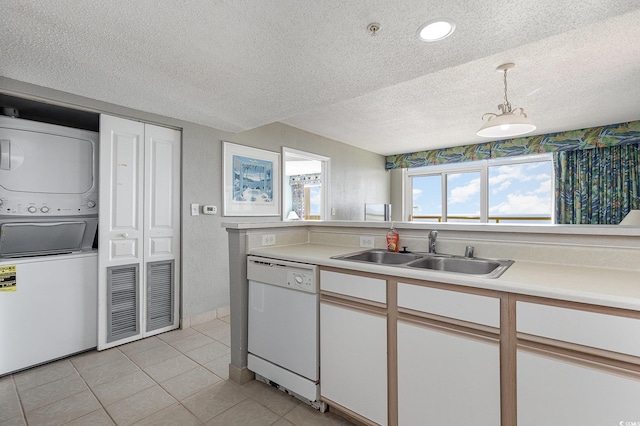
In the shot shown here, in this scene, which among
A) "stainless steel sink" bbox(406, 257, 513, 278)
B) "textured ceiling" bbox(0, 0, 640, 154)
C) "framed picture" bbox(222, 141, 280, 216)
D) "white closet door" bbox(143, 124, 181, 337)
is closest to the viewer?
"textured ceiling" bbox(0, 0, 640, 154)

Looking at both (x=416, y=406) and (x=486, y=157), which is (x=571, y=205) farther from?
(x=416, y=406)

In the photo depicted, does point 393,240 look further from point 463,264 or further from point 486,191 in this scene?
point 486,191

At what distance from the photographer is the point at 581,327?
0.97 metres

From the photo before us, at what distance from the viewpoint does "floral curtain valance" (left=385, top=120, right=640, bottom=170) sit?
4.05m

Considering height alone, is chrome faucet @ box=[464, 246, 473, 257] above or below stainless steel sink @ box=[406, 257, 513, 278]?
above

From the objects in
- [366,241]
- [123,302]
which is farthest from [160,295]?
[366,241]

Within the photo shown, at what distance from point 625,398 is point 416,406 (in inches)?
28.4

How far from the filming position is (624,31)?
1959 mm

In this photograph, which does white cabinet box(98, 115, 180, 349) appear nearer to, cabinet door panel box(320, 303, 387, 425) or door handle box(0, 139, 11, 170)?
door handle box(0, 139, 11, 170)

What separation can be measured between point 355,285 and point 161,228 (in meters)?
2.18

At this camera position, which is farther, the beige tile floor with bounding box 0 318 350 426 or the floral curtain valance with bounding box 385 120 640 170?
the floral curtain valance with bounding box 385 120 640 170

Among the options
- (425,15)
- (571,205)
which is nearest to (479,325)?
(425,15)

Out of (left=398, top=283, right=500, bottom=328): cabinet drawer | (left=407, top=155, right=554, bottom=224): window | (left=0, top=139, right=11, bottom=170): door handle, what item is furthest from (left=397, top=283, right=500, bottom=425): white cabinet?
(left=407, top=155, right=554, bottom=224): window

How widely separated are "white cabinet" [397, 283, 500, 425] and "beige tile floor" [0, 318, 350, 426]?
1.88 ft
